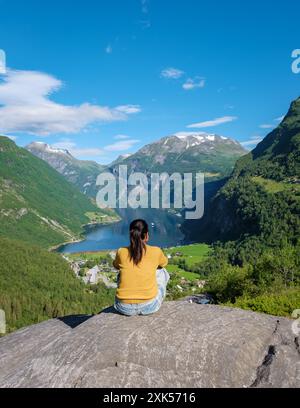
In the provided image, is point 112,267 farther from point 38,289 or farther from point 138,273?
point 138,273

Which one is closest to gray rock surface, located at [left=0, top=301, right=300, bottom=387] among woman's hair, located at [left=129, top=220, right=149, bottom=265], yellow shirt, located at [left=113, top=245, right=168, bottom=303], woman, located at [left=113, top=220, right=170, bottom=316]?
woman, located at [left=113, top=220, right=170, bottom=316]

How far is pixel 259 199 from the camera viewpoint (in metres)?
195

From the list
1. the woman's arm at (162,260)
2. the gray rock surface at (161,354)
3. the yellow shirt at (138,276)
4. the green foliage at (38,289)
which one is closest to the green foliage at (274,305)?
the gray rock surface at (161,354)

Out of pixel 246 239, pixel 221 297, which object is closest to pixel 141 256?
pixel 221 297

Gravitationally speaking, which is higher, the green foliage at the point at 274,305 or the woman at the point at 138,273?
the woman at the point at 138,273

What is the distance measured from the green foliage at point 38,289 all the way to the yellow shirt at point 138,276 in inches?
3686

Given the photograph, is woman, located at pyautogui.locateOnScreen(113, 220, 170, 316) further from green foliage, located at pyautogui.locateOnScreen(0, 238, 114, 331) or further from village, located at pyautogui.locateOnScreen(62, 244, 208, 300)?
village, located at pyautogui.locateOnScreen(62, 244, 208, 300)

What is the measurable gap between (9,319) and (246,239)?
104 meters

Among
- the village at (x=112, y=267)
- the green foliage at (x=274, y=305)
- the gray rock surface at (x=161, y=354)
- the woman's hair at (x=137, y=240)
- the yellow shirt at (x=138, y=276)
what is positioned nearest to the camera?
the gray rock surface at (x=161, y=354)

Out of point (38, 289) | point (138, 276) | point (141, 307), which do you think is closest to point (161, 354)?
point (141, 307)

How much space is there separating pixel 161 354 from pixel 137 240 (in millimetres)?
2901

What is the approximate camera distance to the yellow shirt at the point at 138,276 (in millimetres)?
10562

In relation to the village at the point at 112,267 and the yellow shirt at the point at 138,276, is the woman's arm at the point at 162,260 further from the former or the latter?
the village at the point at 112,267

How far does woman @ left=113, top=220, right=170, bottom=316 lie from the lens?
10492mm
